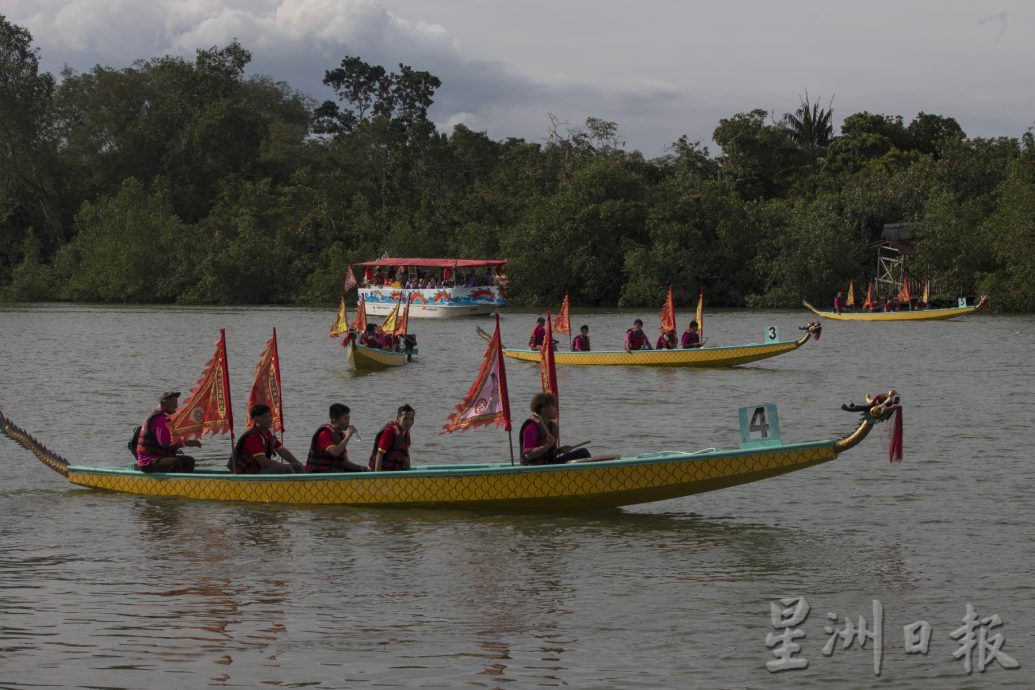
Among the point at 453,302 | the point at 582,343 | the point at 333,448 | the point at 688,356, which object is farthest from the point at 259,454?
the point at 453,302

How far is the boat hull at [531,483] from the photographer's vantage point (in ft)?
47.6

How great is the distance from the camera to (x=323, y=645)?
10.7 meters

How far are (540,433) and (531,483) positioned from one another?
2.03 feet

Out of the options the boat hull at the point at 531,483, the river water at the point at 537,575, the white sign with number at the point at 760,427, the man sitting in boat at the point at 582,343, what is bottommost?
the river water at the point at 537,575

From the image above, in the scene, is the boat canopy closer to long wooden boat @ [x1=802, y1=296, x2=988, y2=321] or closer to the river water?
long wooden boat @ [x1=802, y1=296, x2=988, y2=321]

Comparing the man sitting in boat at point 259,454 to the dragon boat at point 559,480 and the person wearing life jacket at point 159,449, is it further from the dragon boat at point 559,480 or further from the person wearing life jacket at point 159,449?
the person wearing life jacket at point 159,449

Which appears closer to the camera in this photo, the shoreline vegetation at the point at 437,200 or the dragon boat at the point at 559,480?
the dragon boat at the point at 559,480

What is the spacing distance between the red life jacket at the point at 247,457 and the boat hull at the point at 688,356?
20223 millimetres

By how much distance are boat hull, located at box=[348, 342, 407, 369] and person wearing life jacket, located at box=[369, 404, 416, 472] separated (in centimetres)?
2111

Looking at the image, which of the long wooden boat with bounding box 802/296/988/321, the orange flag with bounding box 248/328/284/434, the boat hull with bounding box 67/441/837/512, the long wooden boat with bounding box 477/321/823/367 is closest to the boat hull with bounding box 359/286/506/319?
the long wooden boat with bounding box 802/296/988/321

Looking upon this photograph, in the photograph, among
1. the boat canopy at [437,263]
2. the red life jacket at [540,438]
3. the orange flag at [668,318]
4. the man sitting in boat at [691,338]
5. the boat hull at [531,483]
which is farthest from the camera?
the boat canopy at [437,263]

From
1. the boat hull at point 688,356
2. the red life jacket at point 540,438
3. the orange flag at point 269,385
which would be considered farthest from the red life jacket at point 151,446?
the boat hull at point 688,356

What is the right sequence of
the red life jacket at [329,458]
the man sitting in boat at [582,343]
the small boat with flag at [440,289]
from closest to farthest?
the red life jacket at [329,458] → the man sitting in boat at [582,343] → the small boat with flag at [440,289]

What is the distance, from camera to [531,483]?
15195mm
